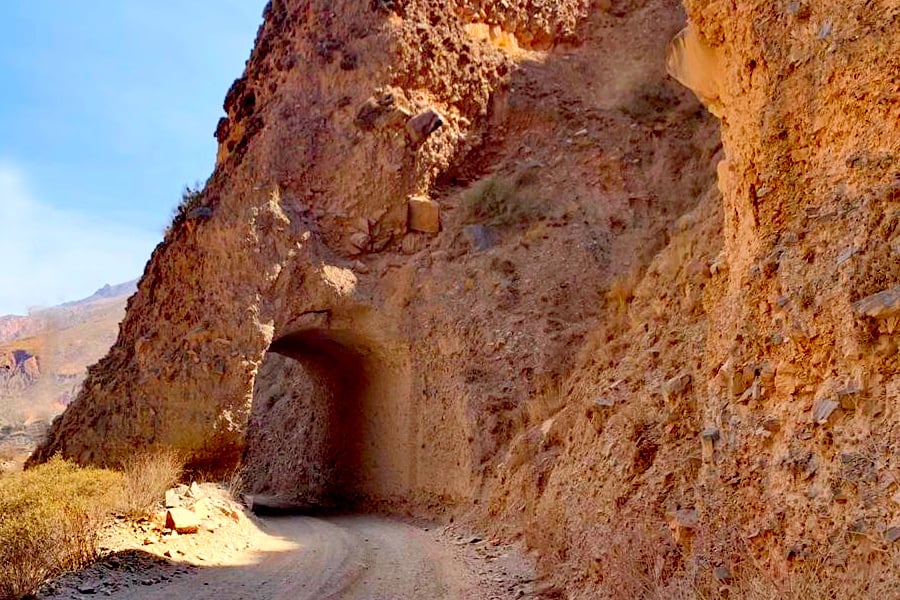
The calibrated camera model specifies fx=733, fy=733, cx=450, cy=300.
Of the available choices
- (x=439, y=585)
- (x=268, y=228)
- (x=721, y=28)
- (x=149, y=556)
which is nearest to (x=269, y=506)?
(x=268, y=228)

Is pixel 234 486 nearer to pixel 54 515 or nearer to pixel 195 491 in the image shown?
pixel 195 491

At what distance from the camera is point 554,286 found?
14430mm

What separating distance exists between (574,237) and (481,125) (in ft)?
13.1

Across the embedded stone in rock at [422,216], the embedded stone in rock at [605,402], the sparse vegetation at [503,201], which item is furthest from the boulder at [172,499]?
the sparse vegetation at [503,201]

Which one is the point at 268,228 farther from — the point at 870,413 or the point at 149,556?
the point at 870,413

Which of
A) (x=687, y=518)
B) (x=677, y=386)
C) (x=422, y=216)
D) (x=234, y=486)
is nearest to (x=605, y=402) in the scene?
(x=677, y=386)

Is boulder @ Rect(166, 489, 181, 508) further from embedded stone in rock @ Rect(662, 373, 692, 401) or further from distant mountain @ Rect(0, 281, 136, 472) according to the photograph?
distant mountain @ Rect(0, 281, 136, 472)

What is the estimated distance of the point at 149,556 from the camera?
323 inches

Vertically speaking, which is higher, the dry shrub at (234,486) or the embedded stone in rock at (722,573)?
the embedded stone in rock at (722,573)

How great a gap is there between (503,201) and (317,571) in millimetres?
9799

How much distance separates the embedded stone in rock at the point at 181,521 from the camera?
9.16 meters

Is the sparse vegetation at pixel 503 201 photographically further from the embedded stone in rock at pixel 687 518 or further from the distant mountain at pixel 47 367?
the distant mountain at pixel 47 367

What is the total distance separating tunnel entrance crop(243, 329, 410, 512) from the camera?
15273 millimetres

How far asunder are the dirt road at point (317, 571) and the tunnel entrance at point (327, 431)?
14.1 feet
